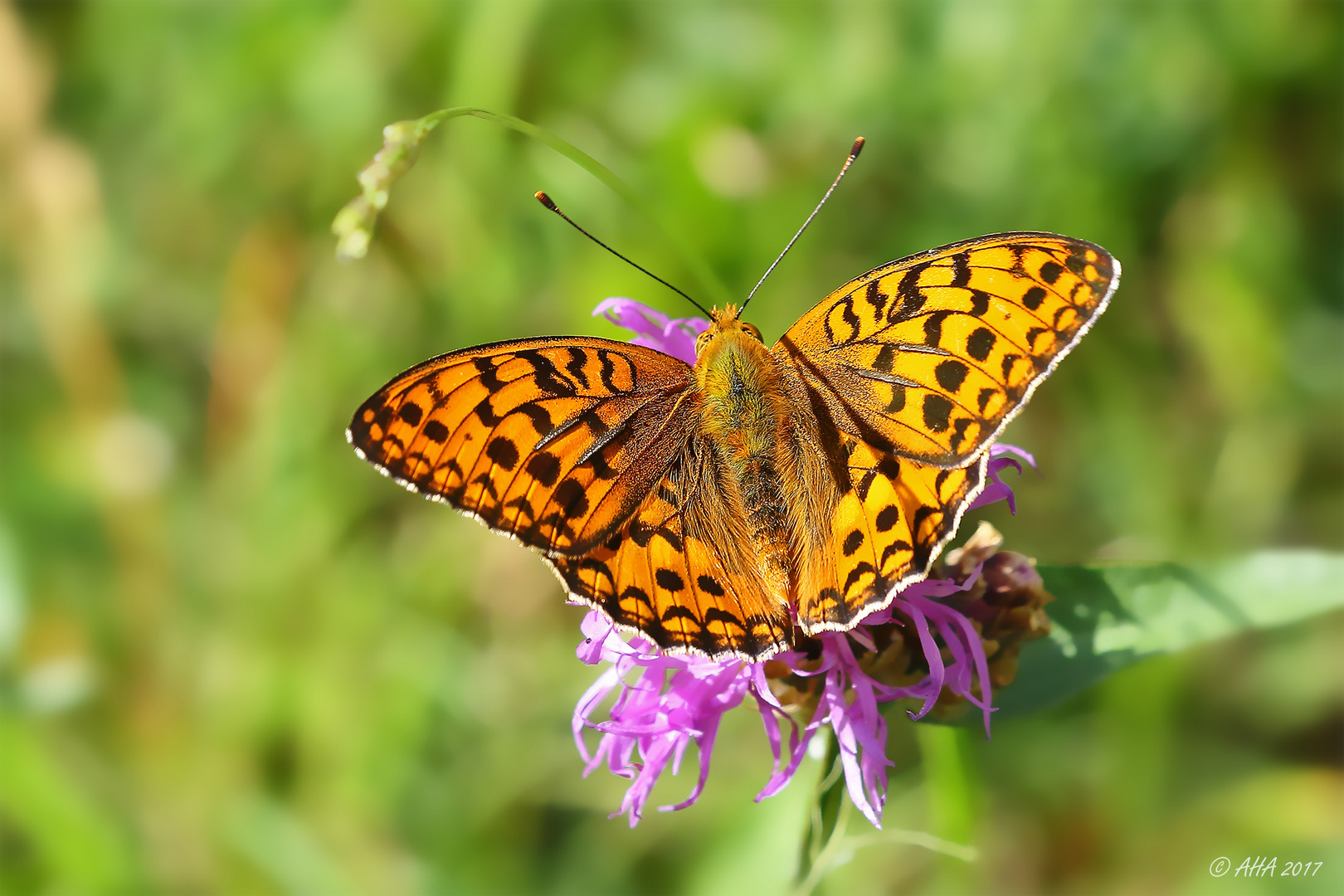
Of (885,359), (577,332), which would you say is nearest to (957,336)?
(885,359)

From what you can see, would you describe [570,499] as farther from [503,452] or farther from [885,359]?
[885,359]

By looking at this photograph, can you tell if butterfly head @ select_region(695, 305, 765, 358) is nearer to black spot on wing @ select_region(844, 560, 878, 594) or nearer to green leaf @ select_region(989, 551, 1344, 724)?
black spot on wing @ select_region(844, 560, 878, 594)

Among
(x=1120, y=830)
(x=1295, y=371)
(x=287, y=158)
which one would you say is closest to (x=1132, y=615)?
(x=1120, y=830)

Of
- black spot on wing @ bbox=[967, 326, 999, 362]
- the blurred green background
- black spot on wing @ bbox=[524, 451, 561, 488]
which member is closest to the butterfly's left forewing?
black spot on wing @ bbox=[967, 326, 999, 362]

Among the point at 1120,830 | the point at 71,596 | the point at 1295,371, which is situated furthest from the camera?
the point at 71,596

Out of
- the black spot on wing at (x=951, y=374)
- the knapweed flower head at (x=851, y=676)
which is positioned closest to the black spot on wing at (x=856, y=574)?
the knapweed flower head at (x=851, y=676)

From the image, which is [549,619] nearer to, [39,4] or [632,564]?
[632,564]
